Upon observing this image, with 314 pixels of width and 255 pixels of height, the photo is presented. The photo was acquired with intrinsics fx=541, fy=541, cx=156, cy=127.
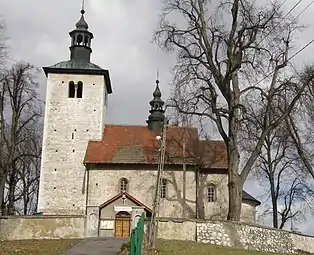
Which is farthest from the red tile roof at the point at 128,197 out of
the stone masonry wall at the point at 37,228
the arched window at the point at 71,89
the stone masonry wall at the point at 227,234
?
the arched window at the point at 71,89

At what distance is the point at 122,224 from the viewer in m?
34.6

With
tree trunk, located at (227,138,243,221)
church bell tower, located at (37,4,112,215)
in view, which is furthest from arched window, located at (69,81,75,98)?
tree trunk, located at (227,138,243,221)

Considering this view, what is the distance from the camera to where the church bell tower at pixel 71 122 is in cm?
3788

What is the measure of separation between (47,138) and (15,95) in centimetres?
581

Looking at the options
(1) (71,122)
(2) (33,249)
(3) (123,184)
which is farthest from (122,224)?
(2) (33,249)

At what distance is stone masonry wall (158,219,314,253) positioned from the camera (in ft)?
90.2

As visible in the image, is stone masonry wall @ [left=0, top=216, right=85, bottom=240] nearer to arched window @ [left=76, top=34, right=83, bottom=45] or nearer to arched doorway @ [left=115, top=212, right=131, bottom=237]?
arched doorway @ [left=115, top=212, right=131, bottom=237]

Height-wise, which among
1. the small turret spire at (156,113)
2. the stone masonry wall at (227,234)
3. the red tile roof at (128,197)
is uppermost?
the small turret spire at (156,113)

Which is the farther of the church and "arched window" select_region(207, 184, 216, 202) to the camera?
"arched window" select_region(207, 184, 216, 202)

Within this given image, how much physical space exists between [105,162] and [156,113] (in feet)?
24.7

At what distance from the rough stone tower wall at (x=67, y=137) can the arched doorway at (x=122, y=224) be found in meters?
3.68

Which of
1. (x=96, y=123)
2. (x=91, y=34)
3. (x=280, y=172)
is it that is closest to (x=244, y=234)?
(x=280, y=172)

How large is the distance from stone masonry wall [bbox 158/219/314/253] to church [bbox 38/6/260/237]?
24.1 feet

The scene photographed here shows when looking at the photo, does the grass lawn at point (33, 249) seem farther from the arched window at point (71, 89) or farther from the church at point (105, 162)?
the arched window at point (71, 89)
